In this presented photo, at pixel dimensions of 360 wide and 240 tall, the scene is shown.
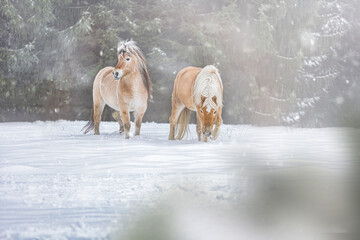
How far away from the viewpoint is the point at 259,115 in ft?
54.9

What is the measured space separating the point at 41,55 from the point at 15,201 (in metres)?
12.0

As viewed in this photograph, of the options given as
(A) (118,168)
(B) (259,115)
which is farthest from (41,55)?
(A) (118,168)

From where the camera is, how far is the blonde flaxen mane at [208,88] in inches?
264

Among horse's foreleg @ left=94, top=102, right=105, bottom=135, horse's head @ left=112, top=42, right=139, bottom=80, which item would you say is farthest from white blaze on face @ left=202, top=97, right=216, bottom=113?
horse's foreleg @ left=94, top=102, right=105, bottom=135

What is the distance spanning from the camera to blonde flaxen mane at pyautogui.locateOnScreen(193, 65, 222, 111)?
6.70m

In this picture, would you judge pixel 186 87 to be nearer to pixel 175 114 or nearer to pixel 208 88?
pixel 175 114

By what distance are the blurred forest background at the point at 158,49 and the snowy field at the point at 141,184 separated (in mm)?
7515

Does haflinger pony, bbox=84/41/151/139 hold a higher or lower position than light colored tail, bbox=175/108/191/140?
higher

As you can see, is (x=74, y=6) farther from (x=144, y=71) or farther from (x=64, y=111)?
(x=144, y=71)

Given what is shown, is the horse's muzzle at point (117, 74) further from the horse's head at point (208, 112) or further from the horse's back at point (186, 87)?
the horse's head at point (208, 112)

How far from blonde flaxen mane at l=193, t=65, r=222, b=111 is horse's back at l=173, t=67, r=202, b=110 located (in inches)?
10.9

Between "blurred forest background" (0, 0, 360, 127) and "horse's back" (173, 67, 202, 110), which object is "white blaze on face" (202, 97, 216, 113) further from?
"blurred forest background" (0, 0, 360, 127)

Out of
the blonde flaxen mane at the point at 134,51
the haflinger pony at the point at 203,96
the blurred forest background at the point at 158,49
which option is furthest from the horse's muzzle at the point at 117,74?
the blurred forest background at the point at 158,49

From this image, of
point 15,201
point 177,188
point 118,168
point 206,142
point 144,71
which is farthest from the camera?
point 144,71
